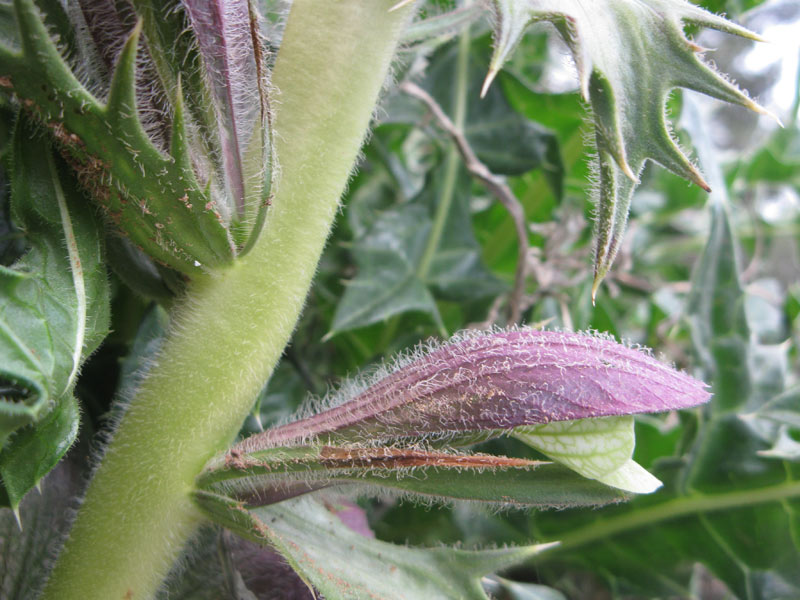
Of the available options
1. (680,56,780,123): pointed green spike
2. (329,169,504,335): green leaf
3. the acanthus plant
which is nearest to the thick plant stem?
the acanthus plant

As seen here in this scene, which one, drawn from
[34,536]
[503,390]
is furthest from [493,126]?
[34,536]

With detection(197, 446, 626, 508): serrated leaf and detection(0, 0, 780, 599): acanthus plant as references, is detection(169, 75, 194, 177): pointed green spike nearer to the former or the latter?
detection(0, 0, 780, 599): acanthus plant

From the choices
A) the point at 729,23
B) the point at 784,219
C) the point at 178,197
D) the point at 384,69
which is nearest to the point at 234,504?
the point at 178,197

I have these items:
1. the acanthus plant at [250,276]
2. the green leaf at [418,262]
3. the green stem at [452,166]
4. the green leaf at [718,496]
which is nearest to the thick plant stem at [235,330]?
the acanthus plant at [250,276]

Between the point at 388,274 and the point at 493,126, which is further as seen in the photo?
the point at 493,126

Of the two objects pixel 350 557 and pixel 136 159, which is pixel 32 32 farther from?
pixel 350 557

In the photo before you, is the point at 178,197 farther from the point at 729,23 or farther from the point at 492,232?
the point at 492,232
